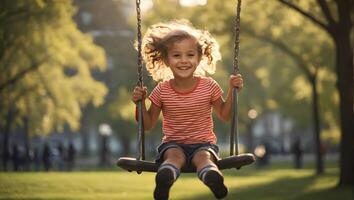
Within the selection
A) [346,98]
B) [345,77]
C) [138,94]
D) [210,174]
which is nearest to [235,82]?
[138,94]

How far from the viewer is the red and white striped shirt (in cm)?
772

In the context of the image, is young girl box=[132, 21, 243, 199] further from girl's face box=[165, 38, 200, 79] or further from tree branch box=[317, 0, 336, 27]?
tree branch box=[317, 0, 336, 27]

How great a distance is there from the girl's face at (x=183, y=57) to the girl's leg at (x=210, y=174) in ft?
2.75

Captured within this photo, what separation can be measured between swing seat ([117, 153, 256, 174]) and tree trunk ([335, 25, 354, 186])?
44.4ft

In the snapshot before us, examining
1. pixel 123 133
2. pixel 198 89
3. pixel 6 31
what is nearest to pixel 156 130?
pixel 123 133

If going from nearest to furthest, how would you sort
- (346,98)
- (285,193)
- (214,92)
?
1. (214,92)
2. (285,193)
3. (346,98)

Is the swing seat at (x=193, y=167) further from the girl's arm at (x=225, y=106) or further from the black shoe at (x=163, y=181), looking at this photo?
the girl's arm at (x=225, y=106)

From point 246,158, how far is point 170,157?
26.1 inches

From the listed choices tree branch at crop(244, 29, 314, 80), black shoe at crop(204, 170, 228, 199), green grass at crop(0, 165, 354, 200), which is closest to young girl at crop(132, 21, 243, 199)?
black shoe at crop(204, 170, 228, 199)

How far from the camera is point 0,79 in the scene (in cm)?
3153

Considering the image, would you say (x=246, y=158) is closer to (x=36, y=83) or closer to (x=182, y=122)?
(x=182, y=122)

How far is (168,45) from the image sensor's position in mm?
7770

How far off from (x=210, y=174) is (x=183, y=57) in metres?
1.33

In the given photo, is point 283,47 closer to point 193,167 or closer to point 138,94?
point 138,94
